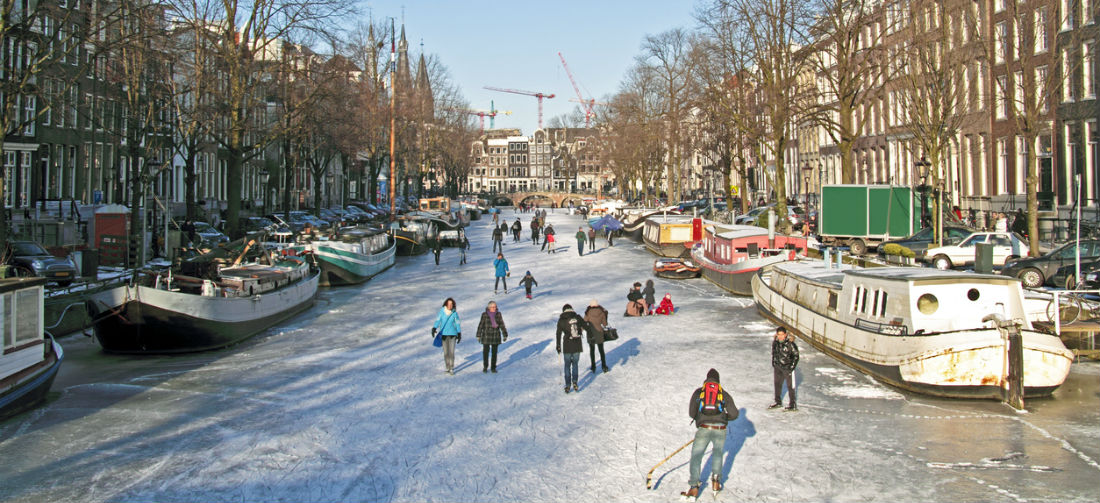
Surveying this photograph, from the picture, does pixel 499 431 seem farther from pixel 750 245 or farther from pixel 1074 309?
pixel 750 245

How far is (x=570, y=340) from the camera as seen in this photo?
678 inches

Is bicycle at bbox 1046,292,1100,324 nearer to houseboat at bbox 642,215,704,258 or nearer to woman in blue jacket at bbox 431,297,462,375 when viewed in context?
woman in blue jacket at bbox 431,297,462,375

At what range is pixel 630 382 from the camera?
18672mm

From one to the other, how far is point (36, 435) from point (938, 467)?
44.3 ft

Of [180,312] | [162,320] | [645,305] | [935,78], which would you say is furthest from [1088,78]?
[162,320]

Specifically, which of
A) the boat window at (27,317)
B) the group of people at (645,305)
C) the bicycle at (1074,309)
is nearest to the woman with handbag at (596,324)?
the group of people at (645,305)

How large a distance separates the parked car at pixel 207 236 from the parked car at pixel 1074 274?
32.0m

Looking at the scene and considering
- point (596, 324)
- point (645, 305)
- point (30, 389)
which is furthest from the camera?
point (645, 305)

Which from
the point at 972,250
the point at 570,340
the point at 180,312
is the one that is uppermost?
the point at 972,250

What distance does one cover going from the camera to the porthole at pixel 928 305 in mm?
17922

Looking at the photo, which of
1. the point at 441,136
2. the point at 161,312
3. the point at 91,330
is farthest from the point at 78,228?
the point at 441,136

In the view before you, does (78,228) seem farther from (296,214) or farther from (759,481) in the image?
(759,481)

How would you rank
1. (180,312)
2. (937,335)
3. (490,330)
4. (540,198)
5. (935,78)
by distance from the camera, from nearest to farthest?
(937,335) → (490,330) → (180,312) → (935,78) → (540,198)

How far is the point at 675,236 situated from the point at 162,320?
109 feet
